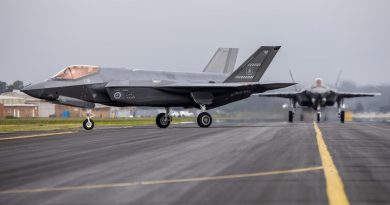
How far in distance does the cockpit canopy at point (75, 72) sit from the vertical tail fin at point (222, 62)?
11.8 meters

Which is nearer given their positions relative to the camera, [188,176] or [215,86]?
[188,176]

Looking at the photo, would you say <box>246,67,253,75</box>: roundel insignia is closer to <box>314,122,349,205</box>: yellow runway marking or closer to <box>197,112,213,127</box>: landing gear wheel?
<box>197,112,213,127</box>: landing gear wheel

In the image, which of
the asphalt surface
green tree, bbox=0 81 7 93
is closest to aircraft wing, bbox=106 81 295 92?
the asphalt surface

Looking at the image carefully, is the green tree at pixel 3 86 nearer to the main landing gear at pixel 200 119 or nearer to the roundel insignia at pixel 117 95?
the main landing gear at pixel 200 119

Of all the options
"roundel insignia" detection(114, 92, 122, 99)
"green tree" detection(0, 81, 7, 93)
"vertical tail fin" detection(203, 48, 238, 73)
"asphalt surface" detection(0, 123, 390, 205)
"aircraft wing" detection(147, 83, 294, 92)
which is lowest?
"asphalt surface" detection(0, 123, 390, 205)

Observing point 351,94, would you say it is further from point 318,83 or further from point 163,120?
point 163,120

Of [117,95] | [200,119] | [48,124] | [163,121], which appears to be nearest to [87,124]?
[117,95]

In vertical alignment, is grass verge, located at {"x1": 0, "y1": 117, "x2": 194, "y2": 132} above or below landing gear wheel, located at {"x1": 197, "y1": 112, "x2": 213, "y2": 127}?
below

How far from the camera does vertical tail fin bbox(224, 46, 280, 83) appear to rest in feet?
103

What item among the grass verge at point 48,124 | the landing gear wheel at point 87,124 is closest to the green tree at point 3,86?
the grass verge at point 48,124

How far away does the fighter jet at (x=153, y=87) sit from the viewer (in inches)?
1122

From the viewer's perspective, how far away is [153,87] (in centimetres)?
2925

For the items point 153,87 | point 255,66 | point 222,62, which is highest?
point 222,62

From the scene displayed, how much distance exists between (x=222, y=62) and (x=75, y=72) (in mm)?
12987
